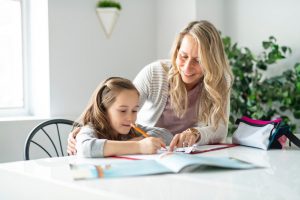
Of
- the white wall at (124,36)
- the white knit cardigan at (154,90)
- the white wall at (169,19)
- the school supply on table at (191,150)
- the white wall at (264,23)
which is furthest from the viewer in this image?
the white wall at (169,19)

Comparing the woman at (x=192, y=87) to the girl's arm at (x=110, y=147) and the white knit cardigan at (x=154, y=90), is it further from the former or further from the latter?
the girl's arm at (x=110, y=147)

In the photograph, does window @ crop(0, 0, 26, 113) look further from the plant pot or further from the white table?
the white table

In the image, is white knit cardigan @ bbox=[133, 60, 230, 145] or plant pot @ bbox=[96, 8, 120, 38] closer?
white knit cardigan @ bbox=[133, 60, 230, 145]

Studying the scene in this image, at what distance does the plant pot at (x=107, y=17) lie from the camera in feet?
11.8

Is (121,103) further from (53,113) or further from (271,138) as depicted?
(53,113)

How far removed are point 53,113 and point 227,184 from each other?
2355 mm

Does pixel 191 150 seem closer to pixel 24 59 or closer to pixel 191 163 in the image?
pixel 191 163

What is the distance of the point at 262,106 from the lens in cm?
368

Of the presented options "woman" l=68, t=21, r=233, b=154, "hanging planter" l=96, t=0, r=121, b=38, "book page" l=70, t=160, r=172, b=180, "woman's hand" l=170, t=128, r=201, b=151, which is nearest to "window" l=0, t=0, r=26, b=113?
"hanging planter" l=96, t=0, r=121, b=38

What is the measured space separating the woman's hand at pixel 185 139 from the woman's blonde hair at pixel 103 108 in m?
0.27

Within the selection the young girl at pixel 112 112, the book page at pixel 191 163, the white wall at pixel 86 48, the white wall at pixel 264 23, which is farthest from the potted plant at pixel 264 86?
the book page at pixel 191 163

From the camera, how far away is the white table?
3.63 feet

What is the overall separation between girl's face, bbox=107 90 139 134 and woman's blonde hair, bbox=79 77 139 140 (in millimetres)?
18

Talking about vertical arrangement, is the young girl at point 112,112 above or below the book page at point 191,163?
above
